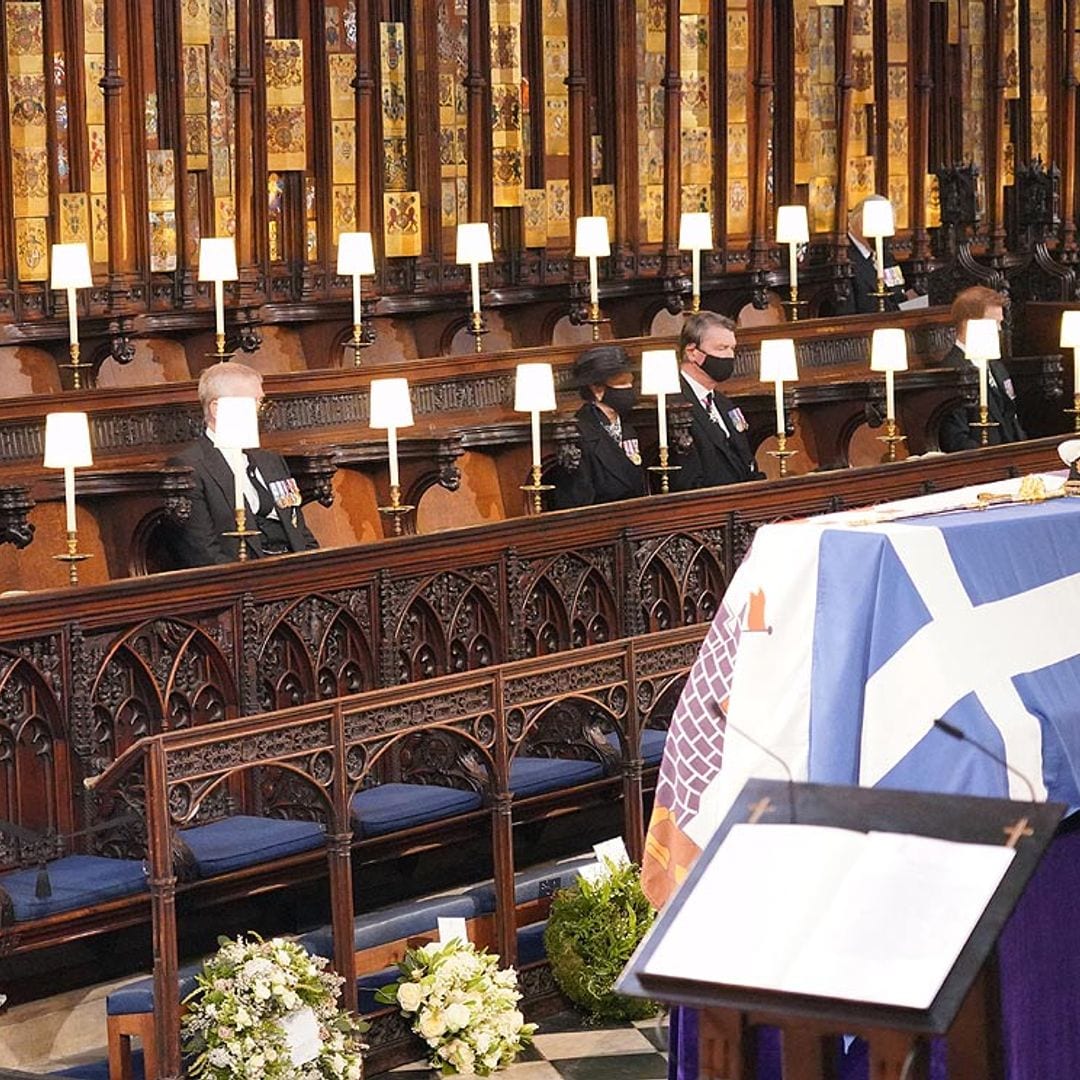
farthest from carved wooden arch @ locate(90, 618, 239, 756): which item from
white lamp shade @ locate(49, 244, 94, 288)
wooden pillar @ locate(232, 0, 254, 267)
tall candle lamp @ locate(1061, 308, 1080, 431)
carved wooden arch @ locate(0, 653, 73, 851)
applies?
tall candle lamp @ locate(1061, 308, 1080, 431)

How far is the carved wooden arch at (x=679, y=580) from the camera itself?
7.36m

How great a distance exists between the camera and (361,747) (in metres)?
5.36

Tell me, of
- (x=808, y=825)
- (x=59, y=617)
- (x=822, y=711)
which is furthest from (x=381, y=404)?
(x=808, y=825)

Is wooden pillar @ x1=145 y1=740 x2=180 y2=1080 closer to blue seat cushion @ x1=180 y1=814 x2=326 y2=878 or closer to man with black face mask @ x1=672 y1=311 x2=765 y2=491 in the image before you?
blue seat cushion @ x1=180 y1=814 x2=326 y2=878

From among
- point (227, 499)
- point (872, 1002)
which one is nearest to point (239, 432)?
point (227, 499)

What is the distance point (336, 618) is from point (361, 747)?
1122mm

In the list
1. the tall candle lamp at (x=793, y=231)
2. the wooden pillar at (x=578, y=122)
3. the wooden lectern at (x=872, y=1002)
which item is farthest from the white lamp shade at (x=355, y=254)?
the wooden lectern at (x=872, y=1002)

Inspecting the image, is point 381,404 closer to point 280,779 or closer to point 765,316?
point 280,779

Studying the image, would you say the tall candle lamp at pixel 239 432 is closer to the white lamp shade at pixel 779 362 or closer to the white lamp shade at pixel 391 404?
the white lamp shade at pixel 391 404

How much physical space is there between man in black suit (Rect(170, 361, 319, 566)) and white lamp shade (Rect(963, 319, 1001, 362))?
3155mm

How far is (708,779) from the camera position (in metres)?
3.50

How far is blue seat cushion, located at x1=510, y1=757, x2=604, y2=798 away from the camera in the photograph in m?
6.24

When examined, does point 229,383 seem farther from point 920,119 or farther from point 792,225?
point 920,119

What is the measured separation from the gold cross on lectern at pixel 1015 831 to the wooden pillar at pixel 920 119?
11.4m
